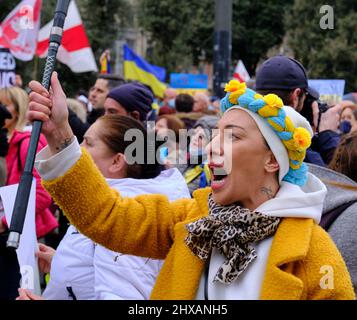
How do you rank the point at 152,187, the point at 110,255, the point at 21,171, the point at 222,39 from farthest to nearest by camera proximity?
the point at 222,39 → the point at 21,171 → the point at 152,187 → the point at 110,255

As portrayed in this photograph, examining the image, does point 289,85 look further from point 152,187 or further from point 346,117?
point 346,117

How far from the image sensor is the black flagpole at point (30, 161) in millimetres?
1549

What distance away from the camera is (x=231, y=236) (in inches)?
78.2

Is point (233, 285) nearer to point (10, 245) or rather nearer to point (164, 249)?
point (164, 249)

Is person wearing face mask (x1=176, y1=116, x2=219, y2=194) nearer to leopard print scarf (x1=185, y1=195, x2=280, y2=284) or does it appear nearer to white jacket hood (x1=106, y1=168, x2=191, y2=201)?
white jacket hood (x1=106, y1=168, x2=191, y2=201)

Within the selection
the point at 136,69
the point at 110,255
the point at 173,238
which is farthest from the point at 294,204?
the point at 136,69

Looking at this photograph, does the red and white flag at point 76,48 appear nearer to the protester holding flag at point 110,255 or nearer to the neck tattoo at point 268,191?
the protester holding flag at point 110,255

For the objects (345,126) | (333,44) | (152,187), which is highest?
(152,187)

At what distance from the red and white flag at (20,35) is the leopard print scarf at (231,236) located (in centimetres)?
721

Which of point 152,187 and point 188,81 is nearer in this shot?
point 152,187

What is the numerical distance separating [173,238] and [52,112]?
23.4 inches

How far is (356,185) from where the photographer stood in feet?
8.82

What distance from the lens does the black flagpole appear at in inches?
61.0
